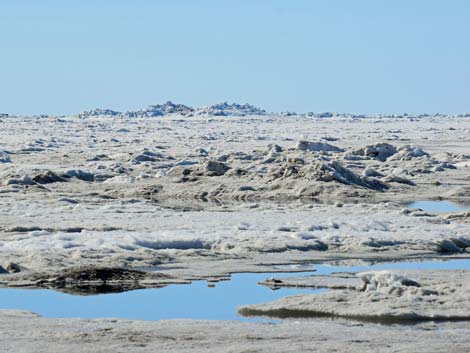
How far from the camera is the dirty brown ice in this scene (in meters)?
10.3

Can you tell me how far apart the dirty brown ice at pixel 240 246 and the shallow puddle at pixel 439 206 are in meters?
0.98

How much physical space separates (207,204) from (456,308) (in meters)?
17.5

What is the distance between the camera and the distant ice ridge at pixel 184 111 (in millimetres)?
147375

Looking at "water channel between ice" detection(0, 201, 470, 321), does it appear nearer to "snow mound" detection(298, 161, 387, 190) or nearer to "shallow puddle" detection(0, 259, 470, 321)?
"shallow puddle" detection(0, 259, 470, 321)

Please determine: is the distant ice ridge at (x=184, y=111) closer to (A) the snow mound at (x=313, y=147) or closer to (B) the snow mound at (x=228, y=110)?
(B) the snow mound at (x=228, y=110)

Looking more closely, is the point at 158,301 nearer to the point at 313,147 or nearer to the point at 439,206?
the point at 439,206

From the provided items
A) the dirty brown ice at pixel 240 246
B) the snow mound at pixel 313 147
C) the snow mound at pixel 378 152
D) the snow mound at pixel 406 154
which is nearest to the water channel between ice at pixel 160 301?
the dirty brown ice at pixel 240 246

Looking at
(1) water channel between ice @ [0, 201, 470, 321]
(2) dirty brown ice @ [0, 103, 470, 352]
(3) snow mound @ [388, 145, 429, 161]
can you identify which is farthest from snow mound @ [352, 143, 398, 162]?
(1) water channel between ice @ [0, 201, 470, 321]

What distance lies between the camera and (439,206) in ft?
94.5

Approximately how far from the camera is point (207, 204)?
94.7ft

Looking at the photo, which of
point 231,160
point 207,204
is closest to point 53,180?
point 207,204

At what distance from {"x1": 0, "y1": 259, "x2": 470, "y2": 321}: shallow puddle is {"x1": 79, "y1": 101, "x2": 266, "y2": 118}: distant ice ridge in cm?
12842

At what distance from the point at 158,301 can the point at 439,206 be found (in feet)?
56.1

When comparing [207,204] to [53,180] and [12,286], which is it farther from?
[12,286]
